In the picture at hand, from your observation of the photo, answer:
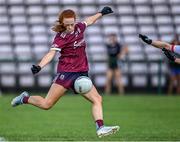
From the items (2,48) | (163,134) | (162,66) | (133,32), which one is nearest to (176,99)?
(162,66)

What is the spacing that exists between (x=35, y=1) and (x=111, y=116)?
11.9 m

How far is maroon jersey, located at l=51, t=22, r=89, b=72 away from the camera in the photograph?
11555 mm

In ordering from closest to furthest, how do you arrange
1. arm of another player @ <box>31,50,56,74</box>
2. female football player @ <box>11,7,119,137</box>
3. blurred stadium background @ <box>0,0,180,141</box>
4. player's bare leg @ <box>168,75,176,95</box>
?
arm of another player @ <box>31,50,56,74</box> < female football player @ <box>11,7,119,137</box> < blurred stadium background @ <box>0,0,180,141</box> < player's bare leg @ <box>168,75,176,95</box>

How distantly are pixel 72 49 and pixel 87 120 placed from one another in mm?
4155

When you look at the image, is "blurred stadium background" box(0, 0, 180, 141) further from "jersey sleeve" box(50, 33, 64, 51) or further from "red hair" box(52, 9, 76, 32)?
"red hair" box(52, 9, 76, 32)

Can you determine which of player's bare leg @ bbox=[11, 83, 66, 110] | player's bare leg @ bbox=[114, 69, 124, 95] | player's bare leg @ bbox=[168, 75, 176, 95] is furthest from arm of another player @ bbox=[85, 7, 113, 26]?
player's bare leg @ bbox=[168, 75, 176, 95]

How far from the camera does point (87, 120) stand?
50.9ft

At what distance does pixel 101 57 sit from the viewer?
24.8 metres

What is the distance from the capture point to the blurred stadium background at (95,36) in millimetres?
24688

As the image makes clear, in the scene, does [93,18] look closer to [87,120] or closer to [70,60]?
[70,60]

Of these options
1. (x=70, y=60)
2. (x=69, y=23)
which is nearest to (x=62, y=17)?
(x=69, y=23)

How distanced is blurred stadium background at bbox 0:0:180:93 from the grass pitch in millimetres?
2396

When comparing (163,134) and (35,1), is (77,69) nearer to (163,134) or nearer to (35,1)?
(163,134)

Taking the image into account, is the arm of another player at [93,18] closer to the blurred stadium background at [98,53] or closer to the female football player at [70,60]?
the female football player at [70,60]
